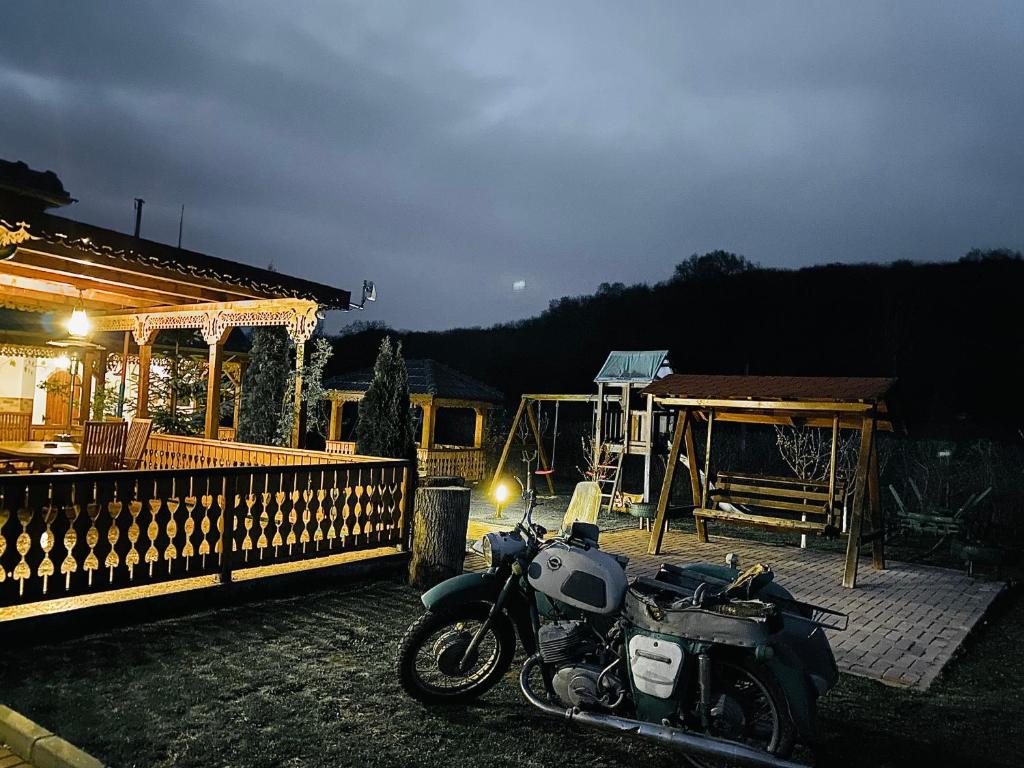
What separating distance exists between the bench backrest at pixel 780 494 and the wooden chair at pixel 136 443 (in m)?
7.77

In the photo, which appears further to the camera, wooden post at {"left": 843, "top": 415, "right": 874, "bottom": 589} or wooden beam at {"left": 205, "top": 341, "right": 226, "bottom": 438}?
wooden beam at {"left": 205, "top": 341, "right": 226, "bottom": 438}

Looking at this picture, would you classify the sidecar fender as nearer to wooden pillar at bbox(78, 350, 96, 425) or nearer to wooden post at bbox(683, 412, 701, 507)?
wooden post at bbox(683, 412, 701, 507)

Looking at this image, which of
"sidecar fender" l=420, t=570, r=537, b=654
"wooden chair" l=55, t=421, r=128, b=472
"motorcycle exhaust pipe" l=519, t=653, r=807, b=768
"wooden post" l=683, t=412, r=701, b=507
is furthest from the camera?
"wooden post" l=683, t=412, r=701, b=507

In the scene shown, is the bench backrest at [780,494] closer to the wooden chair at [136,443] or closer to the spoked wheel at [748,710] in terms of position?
the spoked wheel at [748,710]

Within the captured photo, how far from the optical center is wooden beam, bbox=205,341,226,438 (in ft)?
37.3

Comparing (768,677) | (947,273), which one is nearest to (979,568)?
(768,677)

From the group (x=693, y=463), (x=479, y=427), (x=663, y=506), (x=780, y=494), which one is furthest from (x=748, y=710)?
(x=479, y=427)

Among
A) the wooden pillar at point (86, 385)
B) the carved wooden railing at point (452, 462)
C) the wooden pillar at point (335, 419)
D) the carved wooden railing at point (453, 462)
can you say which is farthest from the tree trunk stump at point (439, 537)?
the wooden pillar at point (86, 385)

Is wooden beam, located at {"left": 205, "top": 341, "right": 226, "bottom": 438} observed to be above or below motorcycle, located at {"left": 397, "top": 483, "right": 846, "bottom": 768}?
above

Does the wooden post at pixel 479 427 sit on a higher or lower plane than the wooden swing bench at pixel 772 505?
higher

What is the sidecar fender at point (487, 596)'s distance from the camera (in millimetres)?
4008

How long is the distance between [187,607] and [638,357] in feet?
42.9

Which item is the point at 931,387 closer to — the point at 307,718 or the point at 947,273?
the point at 947,273

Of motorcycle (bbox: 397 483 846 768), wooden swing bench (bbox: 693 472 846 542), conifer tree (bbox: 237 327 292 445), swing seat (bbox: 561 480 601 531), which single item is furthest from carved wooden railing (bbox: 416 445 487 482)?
motorcycle (bbox: 397 483 846 768)
